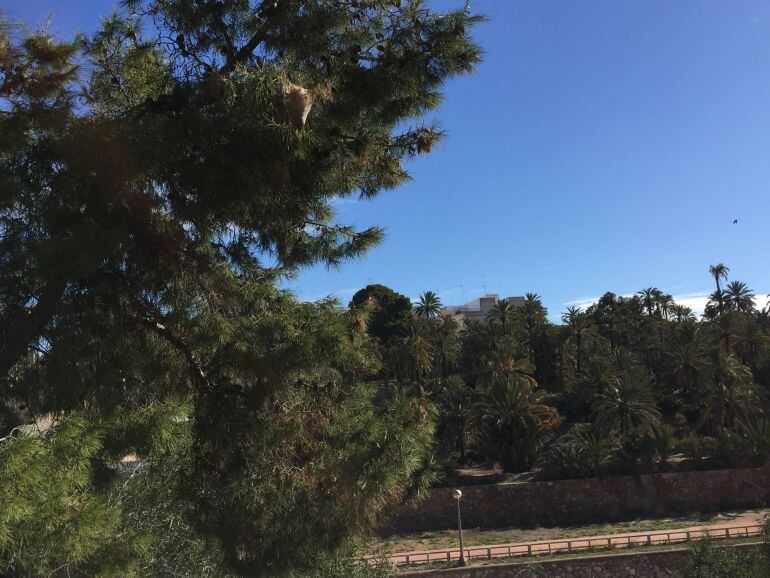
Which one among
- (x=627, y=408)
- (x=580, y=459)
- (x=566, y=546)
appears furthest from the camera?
(x=627, y=408)

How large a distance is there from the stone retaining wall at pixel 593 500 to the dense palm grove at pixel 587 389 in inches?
32.3

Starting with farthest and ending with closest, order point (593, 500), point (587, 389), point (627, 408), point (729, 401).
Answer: point (587, 389) → point (729, 401) → point (627, 408) → point (593, 500)

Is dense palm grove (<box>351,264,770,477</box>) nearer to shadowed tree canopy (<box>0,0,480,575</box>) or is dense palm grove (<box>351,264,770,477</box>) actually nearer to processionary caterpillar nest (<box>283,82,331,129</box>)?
shadowed tree canopy (<box>0,0,480,575</box>)

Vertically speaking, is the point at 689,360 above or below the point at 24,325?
above

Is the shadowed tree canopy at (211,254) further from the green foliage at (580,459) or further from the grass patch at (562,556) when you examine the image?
the green foliage at (580,459)

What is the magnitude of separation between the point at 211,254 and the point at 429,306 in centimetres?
4988

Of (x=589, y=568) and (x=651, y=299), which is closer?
(x=589, y=568)

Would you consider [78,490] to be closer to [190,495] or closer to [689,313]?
[190,495]

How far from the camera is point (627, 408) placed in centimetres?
3334

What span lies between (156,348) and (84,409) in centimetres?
111

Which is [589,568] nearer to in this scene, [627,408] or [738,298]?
[627,408]

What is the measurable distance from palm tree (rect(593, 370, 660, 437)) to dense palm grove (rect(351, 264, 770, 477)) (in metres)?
0.06

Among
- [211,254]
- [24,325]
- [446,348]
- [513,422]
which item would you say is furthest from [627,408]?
[24,325]

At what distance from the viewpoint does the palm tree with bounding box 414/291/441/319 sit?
55.7 meters
